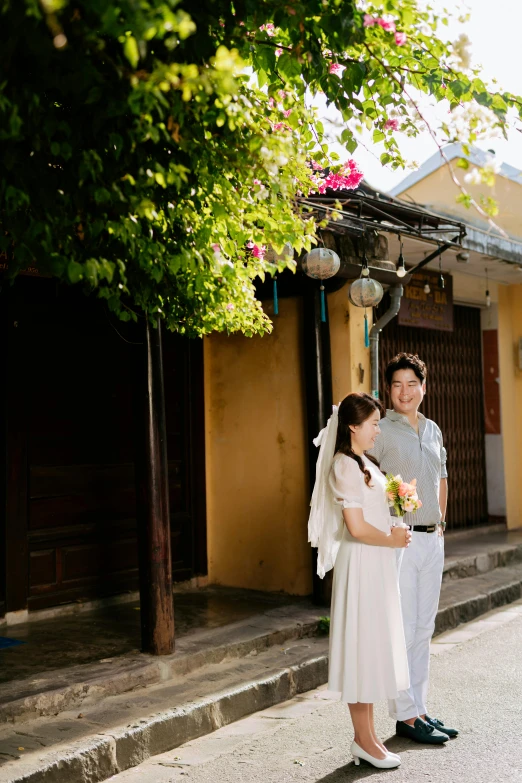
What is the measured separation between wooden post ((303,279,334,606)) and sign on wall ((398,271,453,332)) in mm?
2470

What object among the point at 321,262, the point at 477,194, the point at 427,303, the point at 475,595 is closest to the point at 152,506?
the point at 321,262

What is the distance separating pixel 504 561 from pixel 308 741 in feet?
21.4

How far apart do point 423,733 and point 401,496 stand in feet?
4.73

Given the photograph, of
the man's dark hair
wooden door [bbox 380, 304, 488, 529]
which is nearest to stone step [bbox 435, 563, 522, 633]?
wooden door [bbox 380, 304, 488, 529]

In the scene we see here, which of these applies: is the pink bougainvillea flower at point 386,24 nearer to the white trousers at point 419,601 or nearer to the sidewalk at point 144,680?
the white trousers at point 419,601

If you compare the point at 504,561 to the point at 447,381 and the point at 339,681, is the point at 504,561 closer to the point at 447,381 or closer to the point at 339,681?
the point at 447,381

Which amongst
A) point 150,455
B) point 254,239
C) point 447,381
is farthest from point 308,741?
point 447,381

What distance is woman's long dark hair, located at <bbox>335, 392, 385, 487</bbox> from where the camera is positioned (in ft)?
16.1

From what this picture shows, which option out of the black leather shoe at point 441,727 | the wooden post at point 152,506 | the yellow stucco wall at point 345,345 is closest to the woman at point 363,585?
the black leather shoe at point 441,727

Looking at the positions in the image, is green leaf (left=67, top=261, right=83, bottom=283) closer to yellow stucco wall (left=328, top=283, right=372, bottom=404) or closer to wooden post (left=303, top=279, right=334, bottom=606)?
wooden post (left=303, top=279, right=334, bottom=606)

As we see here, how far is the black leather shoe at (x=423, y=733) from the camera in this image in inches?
204

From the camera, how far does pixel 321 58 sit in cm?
428

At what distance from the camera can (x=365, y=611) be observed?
4840mm

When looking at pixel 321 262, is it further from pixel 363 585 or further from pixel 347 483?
pixel 363 585
